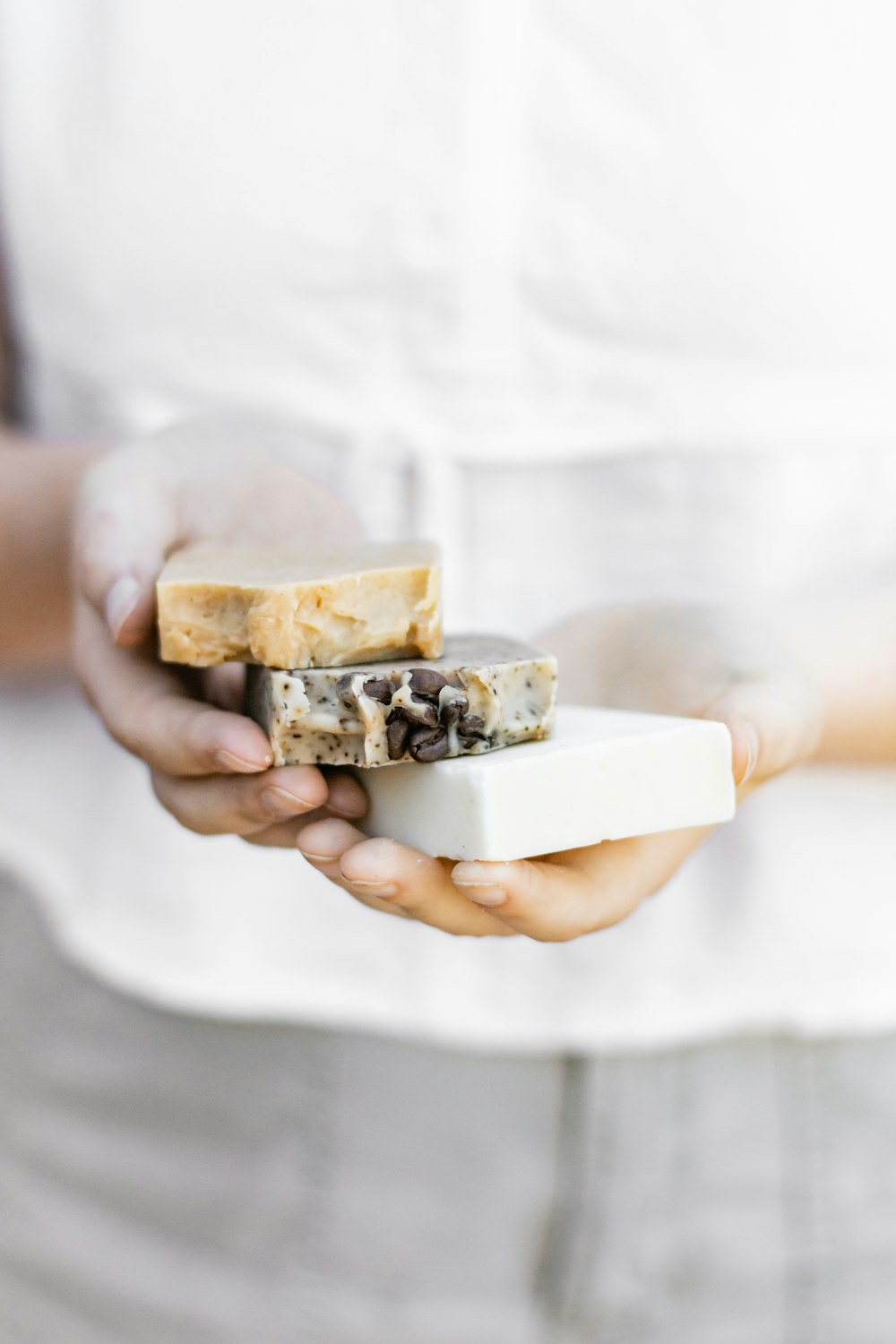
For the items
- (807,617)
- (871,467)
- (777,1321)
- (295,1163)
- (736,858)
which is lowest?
(777,1321)

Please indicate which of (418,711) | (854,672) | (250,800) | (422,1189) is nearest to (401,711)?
(418,711)

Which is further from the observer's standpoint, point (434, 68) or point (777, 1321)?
point (777, 1321)

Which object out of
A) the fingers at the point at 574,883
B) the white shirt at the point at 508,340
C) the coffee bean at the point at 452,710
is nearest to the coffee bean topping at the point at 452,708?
the coffee bean at the point at 452,710

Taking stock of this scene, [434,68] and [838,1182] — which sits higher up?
[434,68]

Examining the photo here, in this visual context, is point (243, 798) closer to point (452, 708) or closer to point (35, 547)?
point (452, 708)

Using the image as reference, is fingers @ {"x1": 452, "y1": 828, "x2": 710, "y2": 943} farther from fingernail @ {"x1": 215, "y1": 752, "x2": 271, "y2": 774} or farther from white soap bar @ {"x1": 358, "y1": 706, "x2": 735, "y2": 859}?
fingernail @ {"x1": 215, "y1": 752, "x2": 271, "y2": 774}

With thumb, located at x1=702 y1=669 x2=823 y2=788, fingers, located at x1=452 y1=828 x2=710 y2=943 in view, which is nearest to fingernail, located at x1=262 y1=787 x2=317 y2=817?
fingers, located at x1=452 y1=828 x2=710 y2=943

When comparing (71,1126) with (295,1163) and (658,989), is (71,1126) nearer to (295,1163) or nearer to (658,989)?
(295,1163)

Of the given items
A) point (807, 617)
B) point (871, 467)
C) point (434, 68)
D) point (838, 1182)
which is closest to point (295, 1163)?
point (838, 1182)
